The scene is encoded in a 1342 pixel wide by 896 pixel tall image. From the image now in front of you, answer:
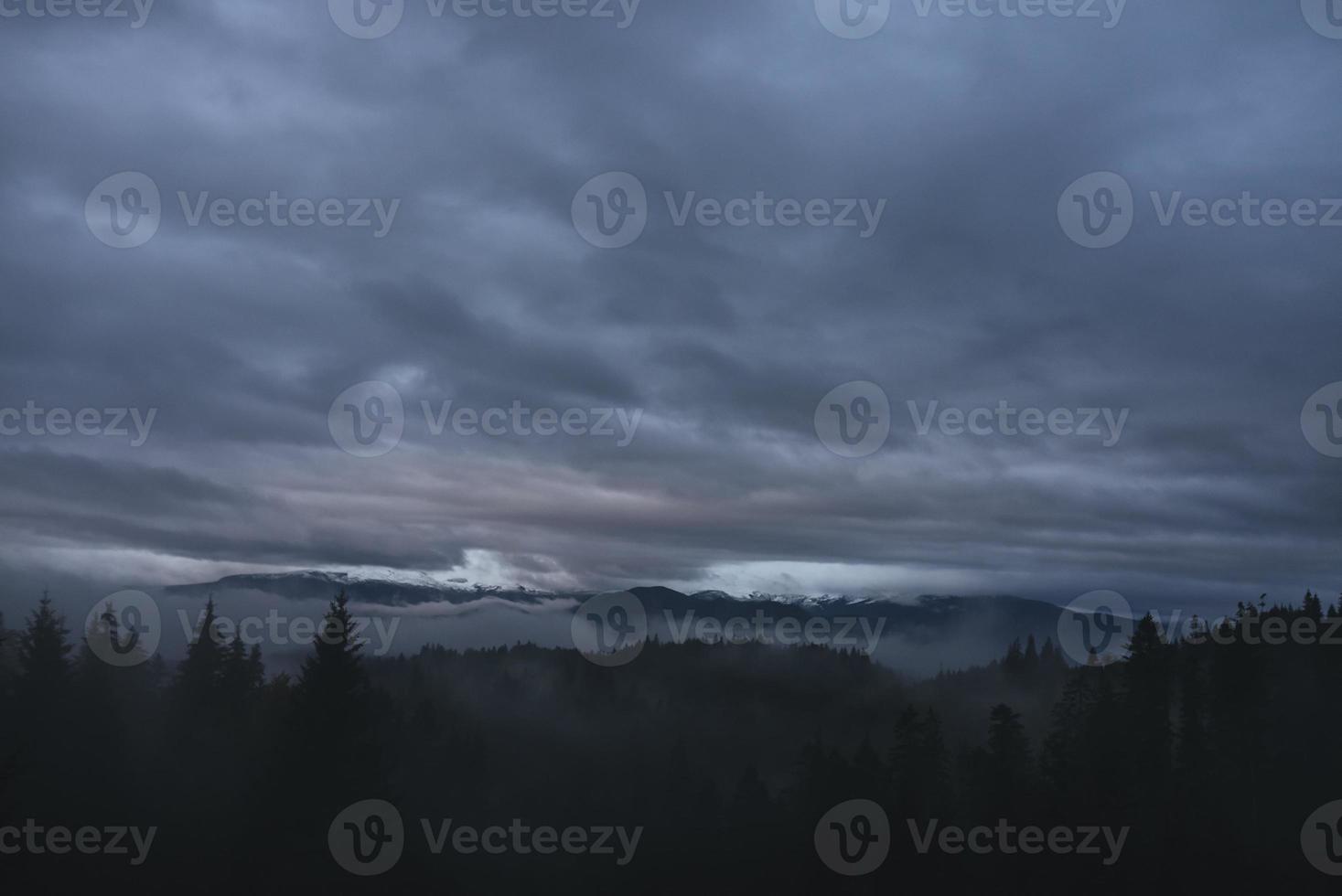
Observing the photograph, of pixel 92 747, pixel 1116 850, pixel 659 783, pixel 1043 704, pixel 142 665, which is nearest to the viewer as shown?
pixel 1116 850

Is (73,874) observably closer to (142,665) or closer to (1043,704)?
(142,665)

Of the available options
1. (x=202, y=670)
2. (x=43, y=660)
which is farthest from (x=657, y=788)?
(x=43, y=660)

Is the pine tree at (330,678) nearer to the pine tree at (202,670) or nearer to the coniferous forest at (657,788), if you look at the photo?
the coniferous forest at (657,788)

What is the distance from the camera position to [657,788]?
95250 millimetres

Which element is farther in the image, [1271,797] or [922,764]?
[922,764]

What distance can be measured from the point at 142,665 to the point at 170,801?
118ft

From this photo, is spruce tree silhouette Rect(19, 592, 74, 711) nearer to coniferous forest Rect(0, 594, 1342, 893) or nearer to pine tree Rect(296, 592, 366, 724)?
coniferous forest Rect(0, 594, 1342, 893)

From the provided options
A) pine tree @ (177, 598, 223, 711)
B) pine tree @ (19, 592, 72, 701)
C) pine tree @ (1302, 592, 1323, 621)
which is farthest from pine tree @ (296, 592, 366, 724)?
pine tree @ (1302, 592, 1323, 621)

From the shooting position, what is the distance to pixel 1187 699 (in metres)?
63.9

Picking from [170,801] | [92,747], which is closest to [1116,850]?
[170,801]

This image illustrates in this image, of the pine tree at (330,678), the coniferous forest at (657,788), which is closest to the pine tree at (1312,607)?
the coniferous forest at (657,788)

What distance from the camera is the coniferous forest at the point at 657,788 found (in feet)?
146

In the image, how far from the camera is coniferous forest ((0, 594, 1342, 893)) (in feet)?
146

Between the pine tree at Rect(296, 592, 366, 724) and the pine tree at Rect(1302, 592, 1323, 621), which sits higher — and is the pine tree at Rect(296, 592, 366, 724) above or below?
below
